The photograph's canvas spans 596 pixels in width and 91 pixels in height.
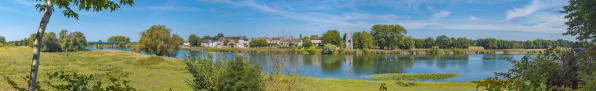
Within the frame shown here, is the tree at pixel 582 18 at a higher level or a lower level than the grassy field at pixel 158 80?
higher

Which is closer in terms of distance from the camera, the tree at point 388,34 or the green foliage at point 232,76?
the green foliage at point 232,76

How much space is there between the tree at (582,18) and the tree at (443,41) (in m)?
77.2

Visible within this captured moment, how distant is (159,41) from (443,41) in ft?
252

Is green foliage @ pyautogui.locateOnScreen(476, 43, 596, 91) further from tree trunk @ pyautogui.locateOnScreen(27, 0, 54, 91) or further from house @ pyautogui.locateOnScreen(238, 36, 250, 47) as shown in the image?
house @ pyautogui.locateOnScreen(238, 36, 250, 47)

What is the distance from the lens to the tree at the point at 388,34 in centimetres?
6756

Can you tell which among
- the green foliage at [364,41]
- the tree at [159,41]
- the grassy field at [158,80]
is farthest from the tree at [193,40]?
the grassy field at [158,80]

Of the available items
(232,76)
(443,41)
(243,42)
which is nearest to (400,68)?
(232,76)

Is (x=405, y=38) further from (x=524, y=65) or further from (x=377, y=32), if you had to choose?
(x=524, y=65)

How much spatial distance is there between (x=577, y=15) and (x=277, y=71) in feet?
31.5

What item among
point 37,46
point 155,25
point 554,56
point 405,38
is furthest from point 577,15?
point 405,38

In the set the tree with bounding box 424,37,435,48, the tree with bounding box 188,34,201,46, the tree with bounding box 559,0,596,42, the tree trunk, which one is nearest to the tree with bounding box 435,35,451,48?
the tree with bounding box 424,37,435,48

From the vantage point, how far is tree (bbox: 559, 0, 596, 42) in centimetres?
770

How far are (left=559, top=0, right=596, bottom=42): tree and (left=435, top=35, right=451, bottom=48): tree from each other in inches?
3040

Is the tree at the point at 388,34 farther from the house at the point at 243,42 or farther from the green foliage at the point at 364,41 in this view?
the house at the point at 243,42
